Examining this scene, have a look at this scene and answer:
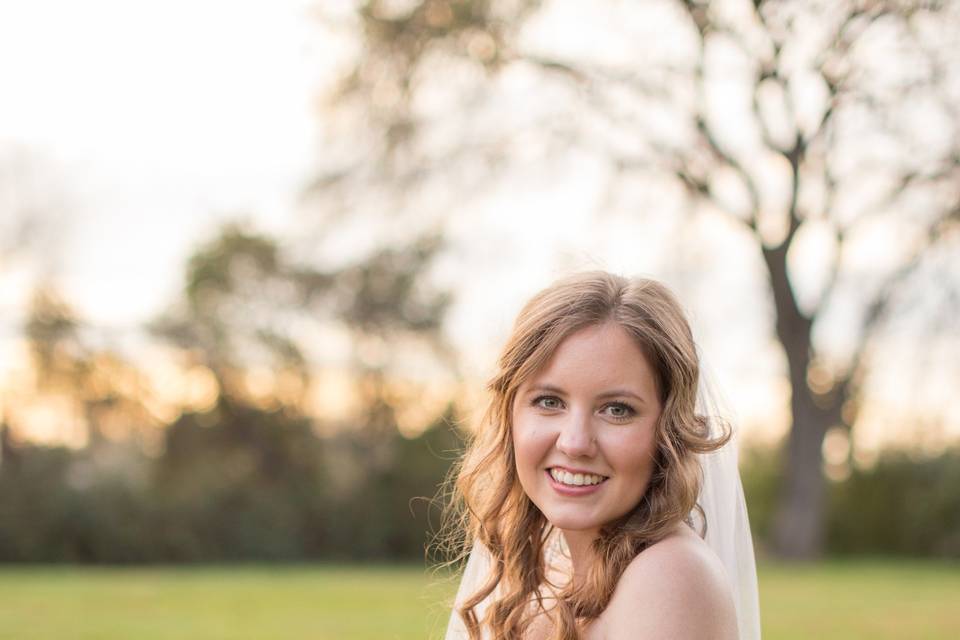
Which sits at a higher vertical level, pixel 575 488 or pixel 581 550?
pixel 575 488

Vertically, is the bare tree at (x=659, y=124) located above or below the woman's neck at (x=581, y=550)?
above

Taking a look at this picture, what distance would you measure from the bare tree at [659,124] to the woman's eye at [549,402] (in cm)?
1571

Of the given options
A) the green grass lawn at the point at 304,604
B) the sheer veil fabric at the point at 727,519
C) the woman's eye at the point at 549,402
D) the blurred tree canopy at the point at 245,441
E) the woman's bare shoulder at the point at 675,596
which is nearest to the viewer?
the woman's bare shoulder at the point at 675,596

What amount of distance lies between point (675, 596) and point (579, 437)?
36 cm

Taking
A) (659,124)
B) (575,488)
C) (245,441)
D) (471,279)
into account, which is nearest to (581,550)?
(575,488)

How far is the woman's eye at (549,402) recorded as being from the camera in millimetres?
2445

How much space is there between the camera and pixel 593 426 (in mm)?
2354

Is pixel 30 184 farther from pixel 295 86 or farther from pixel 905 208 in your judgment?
pixel 905 208

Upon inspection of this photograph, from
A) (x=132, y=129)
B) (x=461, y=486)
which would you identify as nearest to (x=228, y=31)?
(x=132, y=129)

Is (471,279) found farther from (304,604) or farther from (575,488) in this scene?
(575,488)

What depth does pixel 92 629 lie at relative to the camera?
11.5 metres

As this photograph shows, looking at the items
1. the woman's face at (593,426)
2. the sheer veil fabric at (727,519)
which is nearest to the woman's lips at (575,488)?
the woman's face at (593,426)

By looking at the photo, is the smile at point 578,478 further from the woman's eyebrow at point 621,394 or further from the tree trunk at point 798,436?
the tree trunk at point 798,436

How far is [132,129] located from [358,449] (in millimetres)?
8384
